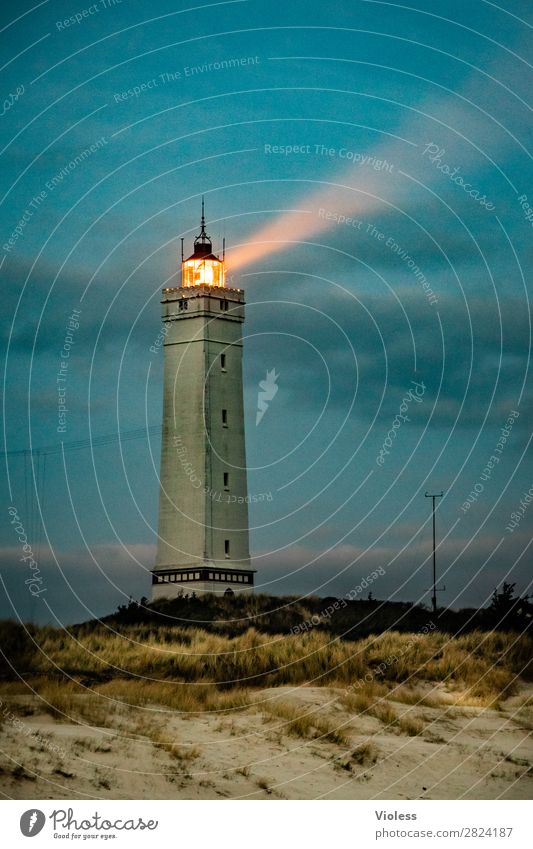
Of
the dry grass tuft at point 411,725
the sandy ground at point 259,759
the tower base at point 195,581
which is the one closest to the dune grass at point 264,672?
the dry grass tuft at point 411,725

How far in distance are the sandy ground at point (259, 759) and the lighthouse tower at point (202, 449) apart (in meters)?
25.1

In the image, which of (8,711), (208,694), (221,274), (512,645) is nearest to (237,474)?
(221,274)

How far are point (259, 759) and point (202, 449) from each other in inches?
1160

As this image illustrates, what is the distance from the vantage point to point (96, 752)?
3491 centimetres

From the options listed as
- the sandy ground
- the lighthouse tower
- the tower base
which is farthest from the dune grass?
the lighthouse tower

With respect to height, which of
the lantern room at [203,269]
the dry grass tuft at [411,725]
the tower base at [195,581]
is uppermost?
the lantern room at [203,269]

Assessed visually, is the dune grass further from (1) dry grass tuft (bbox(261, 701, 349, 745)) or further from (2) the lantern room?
(2) the lantern room

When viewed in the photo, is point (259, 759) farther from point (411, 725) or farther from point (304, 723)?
point (411, 725)

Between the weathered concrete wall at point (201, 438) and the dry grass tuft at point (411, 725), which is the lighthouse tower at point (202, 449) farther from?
the dry grass tuft at point (411, 725)

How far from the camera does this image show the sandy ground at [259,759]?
112ft

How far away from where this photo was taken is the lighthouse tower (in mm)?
65125

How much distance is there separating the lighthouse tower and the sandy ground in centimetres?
2508

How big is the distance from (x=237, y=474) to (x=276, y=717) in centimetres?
2781
